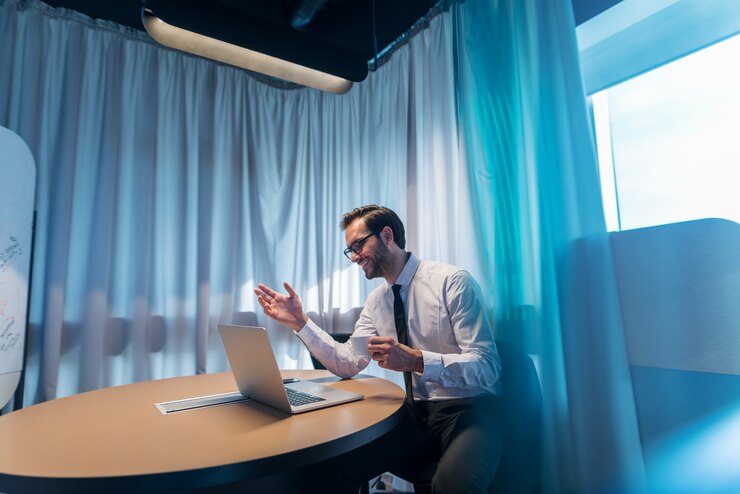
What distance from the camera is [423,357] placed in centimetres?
138

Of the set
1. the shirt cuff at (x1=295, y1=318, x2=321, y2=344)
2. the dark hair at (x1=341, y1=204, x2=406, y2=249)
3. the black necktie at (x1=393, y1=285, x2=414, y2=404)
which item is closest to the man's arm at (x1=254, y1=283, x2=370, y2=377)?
the shirt cuff at (x1=295, y1=318, x2=321, y2=344)

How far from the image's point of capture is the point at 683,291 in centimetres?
137

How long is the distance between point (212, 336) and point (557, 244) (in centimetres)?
241

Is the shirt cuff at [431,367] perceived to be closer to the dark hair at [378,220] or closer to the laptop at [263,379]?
the laptop at [263,379]

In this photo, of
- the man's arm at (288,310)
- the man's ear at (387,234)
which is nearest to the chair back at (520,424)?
the man's ear at (387,234)

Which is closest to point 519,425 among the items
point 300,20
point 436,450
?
point 436,450

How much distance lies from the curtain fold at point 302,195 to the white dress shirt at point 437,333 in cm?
34

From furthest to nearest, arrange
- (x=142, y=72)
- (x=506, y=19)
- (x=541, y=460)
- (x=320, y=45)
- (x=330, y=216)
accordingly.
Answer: (x=330, y=216) < (x=142, y=72) < (x=506, y=19) < (x=320, y=45) < (x=541, y=460)

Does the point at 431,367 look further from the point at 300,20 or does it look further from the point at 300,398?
the point at 300,20

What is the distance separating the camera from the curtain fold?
5.32ft

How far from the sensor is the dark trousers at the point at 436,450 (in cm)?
129

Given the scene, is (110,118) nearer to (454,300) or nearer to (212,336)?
(212,336)

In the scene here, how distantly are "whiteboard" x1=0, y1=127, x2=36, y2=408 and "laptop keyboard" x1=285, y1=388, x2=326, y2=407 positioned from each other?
1820 millimetres

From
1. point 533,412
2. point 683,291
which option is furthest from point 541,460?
point 683,291
